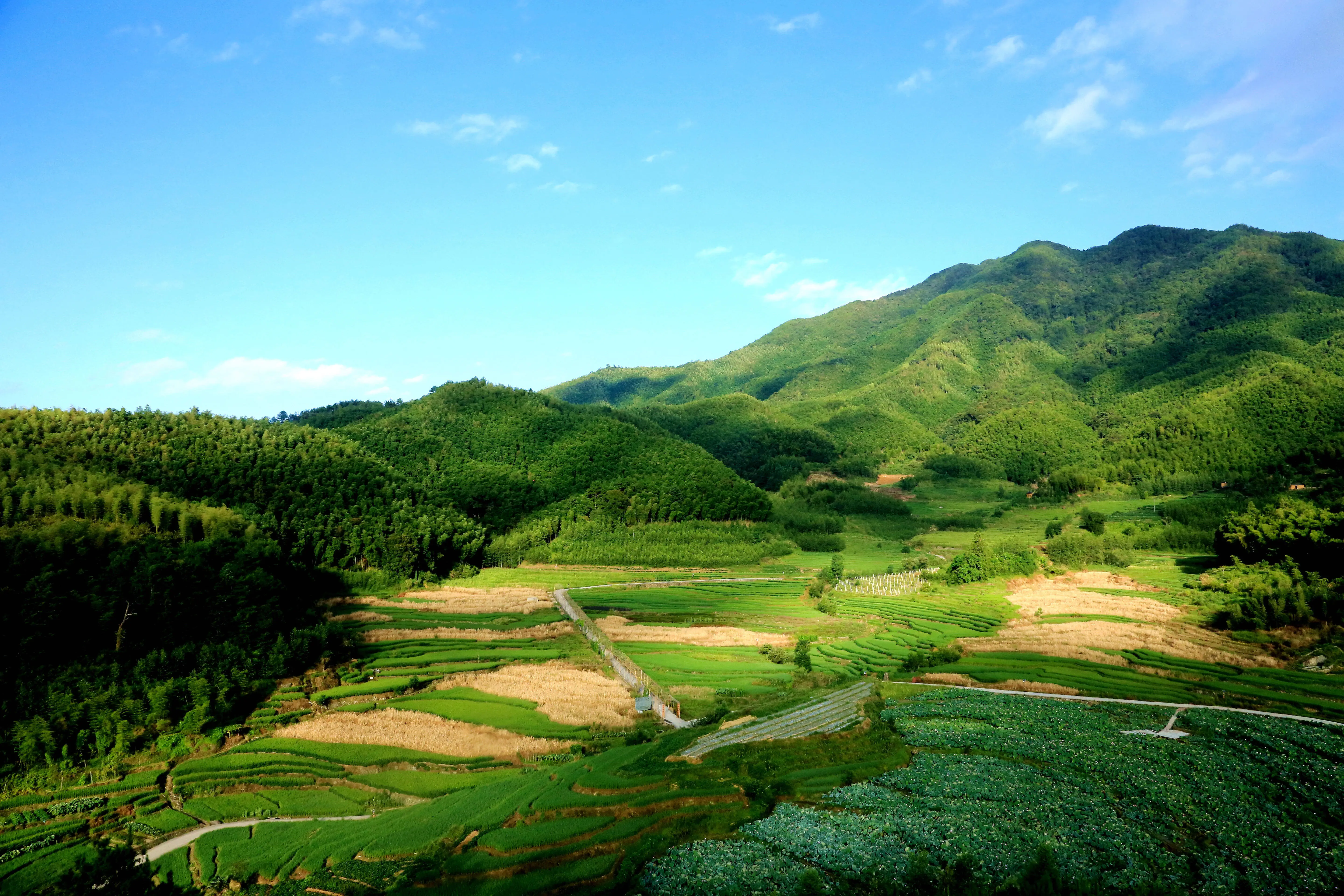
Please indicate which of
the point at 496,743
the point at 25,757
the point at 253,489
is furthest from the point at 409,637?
the point at 253,489

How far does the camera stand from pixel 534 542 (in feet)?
304

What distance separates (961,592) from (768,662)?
25014 millimetres

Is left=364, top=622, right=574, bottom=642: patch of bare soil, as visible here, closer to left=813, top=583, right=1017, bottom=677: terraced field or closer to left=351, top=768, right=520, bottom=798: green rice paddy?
left=813, top=583, right=1017, bottom=677: terraced field

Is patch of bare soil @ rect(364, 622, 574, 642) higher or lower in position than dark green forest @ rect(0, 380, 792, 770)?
lower

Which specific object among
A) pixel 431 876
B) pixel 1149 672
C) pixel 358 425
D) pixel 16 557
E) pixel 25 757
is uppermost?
pixel 358 425

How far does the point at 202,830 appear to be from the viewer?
2544 cm

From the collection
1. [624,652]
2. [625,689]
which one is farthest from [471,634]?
[625,689]

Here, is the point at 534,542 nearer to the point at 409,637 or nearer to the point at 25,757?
the point at 409,637

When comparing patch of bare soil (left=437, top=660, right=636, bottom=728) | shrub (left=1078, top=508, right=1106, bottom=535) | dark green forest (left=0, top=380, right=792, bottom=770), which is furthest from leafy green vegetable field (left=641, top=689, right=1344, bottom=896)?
shrub (left=1078, top=508, right=1106, bottom=535)

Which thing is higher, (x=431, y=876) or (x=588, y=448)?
(x=588, y=448)

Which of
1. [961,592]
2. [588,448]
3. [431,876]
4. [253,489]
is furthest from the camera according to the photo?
[588,448]

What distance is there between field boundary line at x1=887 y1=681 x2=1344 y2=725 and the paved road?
2732 centimetres

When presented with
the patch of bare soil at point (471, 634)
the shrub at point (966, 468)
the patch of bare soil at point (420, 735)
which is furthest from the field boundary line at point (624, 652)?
the shrub at point (966, 468)

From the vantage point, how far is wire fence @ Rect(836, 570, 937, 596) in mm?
65938
